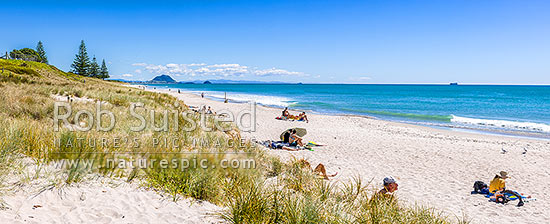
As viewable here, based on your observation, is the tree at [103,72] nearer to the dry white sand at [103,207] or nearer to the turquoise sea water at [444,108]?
the turquoise sea water at [444,108]

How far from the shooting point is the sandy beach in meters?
6.61

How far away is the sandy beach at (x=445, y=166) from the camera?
6609mm

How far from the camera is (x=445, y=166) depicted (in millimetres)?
10125

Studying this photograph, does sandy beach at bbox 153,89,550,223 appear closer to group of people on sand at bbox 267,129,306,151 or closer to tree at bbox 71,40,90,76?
group of people on sand at bbox 267,129,306,151

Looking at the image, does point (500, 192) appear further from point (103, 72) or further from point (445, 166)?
point (103, 72)

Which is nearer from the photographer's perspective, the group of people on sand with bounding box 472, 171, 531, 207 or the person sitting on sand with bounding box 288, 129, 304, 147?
the group of people on sand with bounding box 472, 171, 531, 207

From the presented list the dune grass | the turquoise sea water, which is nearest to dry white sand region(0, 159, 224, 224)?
the dune grass

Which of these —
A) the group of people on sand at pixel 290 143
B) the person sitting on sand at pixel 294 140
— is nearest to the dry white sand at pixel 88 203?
the group of people on sand at pixel 290 143

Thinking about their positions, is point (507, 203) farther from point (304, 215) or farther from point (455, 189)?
point (304, 215)

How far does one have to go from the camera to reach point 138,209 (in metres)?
3.62

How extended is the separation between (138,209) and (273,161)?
375 cm

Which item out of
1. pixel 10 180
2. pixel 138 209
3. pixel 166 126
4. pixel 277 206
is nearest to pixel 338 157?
pixel 166 126

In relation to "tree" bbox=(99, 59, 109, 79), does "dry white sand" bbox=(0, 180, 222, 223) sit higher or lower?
lower

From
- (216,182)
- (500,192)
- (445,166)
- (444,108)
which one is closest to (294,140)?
(445,166)
